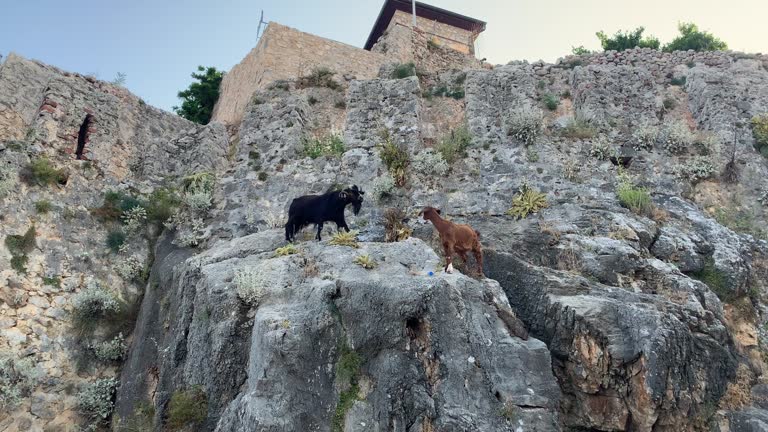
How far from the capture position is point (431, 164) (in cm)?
1210

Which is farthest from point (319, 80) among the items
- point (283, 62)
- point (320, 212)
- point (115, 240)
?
point (115, 240)

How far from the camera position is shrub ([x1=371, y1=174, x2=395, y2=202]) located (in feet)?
37.7

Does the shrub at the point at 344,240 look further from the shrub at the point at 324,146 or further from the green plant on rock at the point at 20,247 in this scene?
the green plant on rock at the point at 20,247

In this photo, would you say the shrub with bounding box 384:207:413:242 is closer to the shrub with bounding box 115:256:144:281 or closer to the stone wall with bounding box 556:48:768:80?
the shrub with bounding box 115:256:144:281

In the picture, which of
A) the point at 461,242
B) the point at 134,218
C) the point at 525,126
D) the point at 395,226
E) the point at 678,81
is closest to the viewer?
the point at 461,242

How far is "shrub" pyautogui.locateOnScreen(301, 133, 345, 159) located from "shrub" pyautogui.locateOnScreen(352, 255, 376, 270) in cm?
520

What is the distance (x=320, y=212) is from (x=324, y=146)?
369cm

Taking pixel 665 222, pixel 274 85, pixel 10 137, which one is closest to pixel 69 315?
pixel 10 137

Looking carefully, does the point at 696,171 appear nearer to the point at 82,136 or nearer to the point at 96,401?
the point at 96,401

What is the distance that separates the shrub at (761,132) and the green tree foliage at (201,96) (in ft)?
53.5

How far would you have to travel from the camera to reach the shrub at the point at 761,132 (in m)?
12.4

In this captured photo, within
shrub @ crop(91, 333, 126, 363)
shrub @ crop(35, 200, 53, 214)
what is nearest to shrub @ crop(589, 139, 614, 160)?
shrub @ crop(91, 333, 126, 363)

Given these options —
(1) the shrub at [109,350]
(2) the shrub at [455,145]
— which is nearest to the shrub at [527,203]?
(2) the shrub at [455,145]

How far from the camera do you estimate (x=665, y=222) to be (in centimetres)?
1031
